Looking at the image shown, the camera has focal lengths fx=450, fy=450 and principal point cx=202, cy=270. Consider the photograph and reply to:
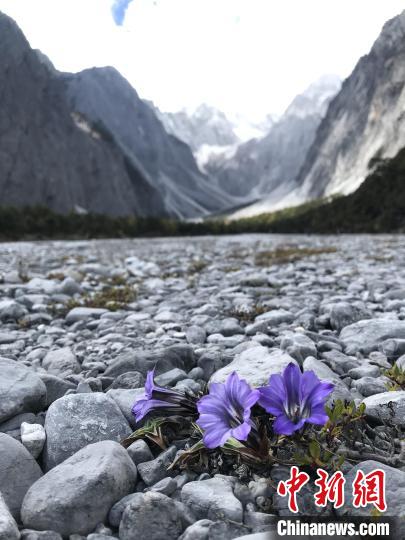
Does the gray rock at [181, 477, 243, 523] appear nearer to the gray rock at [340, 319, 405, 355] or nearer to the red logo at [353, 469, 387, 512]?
the red logo at [353, 469, 387, 512]

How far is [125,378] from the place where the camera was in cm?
308

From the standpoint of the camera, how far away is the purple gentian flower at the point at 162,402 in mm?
2328

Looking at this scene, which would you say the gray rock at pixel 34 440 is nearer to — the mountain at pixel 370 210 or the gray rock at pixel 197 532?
the gray rock at pixel 197 532

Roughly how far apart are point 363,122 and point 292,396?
399 ft

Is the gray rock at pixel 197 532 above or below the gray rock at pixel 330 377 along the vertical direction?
below

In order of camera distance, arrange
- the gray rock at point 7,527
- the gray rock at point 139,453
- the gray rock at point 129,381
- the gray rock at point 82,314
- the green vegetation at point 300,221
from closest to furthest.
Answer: the gray rock at point 7,527, the gray rock at point 139,453, the gray rock at point 129,381, the gray rock at point 82,314, the green vegetation at point 300,221

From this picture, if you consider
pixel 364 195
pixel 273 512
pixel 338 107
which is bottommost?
pixel 273 512

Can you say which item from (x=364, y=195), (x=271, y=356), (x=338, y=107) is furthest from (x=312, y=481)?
(x=338, y=107)

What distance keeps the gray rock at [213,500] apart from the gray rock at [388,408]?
90cm

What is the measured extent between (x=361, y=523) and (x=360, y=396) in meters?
1.13

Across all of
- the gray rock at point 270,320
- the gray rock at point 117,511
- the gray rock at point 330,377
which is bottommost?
the gray rock at point 117,511

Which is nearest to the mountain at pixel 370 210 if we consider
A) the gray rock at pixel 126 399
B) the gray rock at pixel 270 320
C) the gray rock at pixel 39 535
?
the gray rock at pixel 270 320

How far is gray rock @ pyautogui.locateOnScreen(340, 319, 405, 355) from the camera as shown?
145 inches

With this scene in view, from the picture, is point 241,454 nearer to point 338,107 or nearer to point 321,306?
point 321,306
